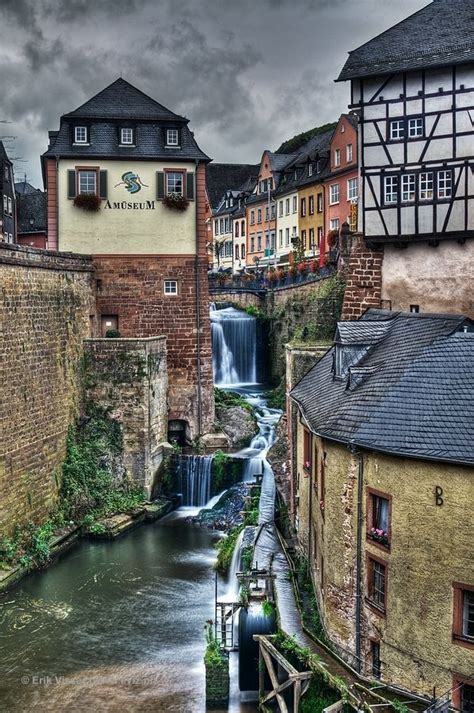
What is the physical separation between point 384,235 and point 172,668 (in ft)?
47.5

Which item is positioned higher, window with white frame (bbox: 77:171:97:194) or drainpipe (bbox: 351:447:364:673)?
window with white frame (bbox: 77:171:97:194)

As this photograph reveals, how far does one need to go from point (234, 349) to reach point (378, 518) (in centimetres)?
2730

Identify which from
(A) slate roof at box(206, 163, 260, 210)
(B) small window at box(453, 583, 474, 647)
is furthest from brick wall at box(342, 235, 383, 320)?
(A) slate roof at box(206, 163, 260, 210)

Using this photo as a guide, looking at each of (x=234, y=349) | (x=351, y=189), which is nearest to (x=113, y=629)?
(x=234, y=349)

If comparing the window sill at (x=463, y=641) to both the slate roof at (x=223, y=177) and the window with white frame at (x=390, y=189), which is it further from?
the slate roof at (x=223, y=177)

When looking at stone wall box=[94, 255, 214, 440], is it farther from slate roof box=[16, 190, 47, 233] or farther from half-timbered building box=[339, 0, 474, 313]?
slate roof box=[16, 190, 47, 233]

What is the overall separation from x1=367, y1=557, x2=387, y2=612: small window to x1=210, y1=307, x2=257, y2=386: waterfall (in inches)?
1021

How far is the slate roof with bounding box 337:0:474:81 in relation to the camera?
84.2ft

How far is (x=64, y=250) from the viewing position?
107ft

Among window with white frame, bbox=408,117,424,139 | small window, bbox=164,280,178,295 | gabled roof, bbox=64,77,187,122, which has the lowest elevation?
small window, bbox=164,280,178,295

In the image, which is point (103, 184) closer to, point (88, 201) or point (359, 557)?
point (88, 201)

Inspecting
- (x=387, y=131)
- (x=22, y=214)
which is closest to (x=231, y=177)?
(x=22, y=214)

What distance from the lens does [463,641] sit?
1358cm

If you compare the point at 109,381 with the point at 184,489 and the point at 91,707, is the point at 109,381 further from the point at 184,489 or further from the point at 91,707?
the point at 91,707
